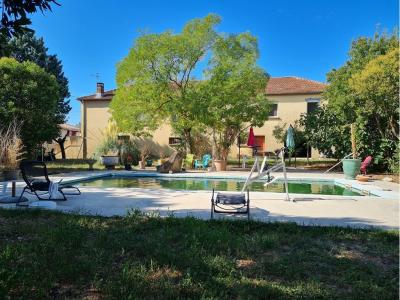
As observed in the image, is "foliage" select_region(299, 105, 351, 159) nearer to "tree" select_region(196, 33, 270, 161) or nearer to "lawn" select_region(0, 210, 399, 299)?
"tree" select_region(196, 33, 270, 161)

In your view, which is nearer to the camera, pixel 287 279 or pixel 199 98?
pixel 287 279

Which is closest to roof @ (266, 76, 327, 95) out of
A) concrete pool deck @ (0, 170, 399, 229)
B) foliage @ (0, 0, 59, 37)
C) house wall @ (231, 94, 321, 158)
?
house wall @ (231, 94, 321, 158)

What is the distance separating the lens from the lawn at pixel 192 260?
341 cm

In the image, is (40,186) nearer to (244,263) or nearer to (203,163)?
(244,263)

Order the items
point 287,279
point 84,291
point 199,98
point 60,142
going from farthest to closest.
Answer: point 60,142
point 199,98
point 287,279
point 84,291

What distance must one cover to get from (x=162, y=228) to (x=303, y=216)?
272cm

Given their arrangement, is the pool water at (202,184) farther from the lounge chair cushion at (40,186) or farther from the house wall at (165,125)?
the house wall at (165,125)

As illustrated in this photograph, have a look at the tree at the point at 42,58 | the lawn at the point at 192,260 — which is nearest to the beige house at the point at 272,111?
the tree at the point at 42,58

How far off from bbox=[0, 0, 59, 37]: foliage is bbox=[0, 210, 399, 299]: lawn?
2171 mm

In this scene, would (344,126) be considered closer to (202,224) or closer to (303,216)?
(303,216)

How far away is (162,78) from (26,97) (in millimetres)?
6813

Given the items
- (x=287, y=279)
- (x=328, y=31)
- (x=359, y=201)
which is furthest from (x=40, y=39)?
(x=287, y=279)

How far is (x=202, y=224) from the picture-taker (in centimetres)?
549

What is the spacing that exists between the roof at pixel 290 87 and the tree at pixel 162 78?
1010cm
